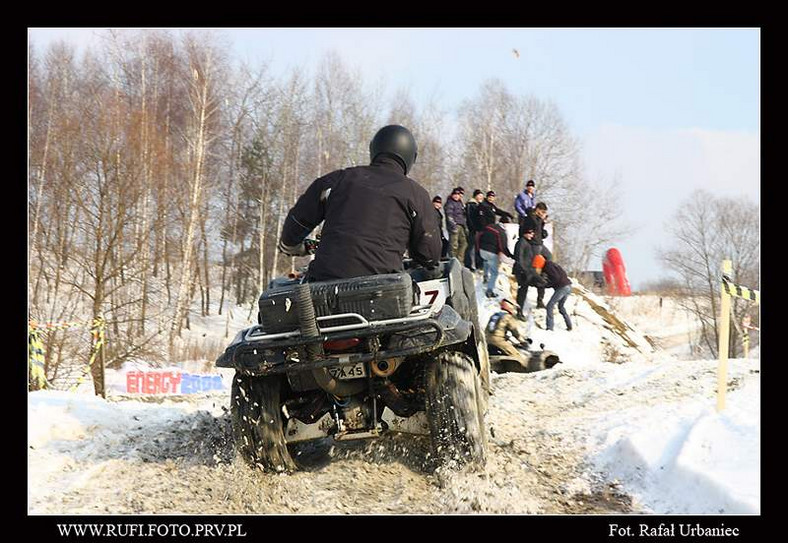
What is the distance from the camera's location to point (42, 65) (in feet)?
104

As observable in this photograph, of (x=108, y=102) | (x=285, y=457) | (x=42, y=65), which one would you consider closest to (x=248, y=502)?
(x=285, y=457)

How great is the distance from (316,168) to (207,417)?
26181 mm

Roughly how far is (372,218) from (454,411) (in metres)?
1.25

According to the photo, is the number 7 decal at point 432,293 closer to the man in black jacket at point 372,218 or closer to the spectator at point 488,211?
the man in black jacket at point 372,218

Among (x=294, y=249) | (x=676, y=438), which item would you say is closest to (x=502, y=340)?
(x=676, y=438)

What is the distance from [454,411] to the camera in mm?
4762

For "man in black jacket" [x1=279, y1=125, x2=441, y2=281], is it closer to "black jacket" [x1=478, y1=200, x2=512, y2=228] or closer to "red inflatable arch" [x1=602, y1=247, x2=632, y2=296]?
"black jacket" [x1=478, y1=200, x2=512, y2=228]

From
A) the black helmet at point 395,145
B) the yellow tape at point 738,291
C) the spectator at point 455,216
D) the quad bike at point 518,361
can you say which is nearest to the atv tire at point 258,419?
the black helmet at point 395,145

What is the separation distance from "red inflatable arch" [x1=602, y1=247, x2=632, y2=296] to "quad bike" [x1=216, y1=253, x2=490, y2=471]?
27121mm

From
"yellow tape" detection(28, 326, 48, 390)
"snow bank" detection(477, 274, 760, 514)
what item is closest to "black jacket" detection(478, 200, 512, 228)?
"snow bank" detection(477, 274, 760, 514)

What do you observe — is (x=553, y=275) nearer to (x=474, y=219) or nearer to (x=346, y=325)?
(x=474, y=219)

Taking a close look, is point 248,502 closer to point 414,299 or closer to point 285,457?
point 285,457
